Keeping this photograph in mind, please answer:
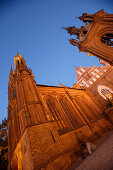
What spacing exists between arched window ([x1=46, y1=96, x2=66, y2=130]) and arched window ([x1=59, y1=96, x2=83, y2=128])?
4.50ft

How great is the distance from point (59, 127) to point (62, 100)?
5.23 m

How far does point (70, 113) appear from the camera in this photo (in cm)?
1398

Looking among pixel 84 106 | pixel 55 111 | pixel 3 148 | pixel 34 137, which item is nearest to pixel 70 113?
pixel 55 111

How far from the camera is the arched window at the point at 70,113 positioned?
12812 millimetres

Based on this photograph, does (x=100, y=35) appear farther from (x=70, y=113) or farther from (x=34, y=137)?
(x=34, y=137)

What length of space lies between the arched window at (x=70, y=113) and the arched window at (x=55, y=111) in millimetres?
1371

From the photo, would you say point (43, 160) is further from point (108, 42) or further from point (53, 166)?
point (108, 42)

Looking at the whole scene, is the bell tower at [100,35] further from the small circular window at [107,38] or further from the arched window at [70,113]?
the arched window at [70,113]

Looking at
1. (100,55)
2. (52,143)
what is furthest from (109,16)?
(52,143)

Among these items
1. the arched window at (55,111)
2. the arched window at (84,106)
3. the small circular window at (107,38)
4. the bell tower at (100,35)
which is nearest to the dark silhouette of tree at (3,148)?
the arched window at (55,111)

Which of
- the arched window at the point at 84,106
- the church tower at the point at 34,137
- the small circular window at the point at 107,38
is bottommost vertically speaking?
the church tower at the point at 34,137

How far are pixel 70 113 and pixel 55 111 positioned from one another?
288cm

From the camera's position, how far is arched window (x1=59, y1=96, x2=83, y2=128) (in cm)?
1281

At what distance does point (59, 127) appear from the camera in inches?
430
